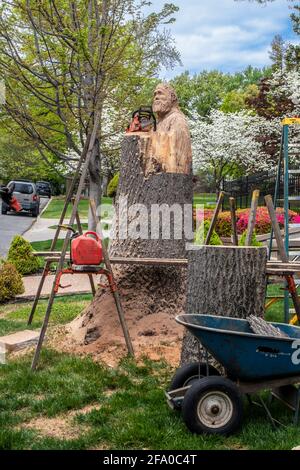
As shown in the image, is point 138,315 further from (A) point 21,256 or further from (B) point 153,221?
(A) point 21,256

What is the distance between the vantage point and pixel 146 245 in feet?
20.8

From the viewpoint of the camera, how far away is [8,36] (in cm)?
1198

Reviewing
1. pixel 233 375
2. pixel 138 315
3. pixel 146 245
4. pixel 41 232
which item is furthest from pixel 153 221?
pixel 41 232

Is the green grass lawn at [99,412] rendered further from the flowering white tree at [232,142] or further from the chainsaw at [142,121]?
the flowering white tree at [232,142]

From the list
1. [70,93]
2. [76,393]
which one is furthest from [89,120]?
[76,393]

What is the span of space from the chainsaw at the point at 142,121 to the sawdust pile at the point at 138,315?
1.67 meters

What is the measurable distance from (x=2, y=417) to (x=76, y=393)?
2.17ft

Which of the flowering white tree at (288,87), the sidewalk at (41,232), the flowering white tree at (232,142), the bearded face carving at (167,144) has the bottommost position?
the sidewalk at (41,232)

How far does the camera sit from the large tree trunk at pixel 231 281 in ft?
14.8

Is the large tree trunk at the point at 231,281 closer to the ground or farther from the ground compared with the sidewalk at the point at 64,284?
farther from the ground

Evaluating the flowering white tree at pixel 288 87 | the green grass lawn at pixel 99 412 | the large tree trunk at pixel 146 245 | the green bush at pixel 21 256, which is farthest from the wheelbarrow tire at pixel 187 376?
the flowering white tree at pixel 288 87

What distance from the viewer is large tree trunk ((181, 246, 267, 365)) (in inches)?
178

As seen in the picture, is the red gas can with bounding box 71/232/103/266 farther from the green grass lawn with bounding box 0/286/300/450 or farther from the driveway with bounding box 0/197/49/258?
the driveway with bounding box 0/197/49/258
